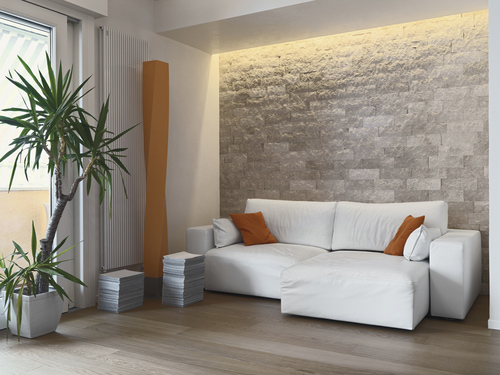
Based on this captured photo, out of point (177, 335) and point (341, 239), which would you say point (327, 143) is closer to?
point (341, 239)

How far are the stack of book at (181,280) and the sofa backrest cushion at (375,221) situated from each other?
1.45 metres

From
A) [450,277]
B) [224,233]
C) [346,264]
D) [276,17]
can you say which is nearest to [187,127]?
[224,233]

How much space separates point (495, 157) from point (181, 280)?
2.74 m

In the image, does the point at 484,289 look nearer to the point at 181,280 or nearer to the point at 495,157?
the point at 495,157

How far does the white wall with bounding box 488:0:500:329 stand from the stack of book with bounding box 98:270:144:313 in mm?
2868

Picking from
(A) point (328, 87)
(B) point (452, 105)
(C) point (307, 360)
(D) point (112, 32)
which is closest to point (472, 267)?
(B) point (452, 105)

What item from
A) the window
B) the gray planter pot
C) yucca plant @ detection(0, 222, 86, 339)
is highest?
the window

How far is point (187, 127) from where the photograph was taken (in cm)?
560

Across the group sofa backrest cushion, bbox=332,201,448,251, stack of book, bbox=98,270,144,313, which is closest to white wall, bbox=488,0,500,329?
sofa backrest cushion, bbox=332,201,448,251

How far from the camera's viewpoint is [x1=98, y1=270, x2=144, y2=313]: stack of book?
4062mm

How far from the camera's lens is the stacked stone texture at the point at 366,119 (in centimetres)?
471

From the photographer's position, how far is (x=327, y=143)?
5.45 meters

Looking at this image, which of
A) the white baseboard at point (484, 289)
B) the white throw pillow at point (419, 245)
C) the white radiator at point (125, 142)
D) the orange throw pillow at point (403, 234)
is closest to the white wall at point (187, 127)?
the white radiator at point (125, 142)

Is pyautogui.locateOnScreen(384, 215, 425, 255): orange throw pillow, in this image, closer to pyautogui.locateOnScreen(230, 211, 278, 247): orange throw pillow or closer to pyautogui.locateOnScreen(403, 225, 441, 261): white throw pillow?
pyautogui.locateOnScreen(403, 225, 441, 261): white throw pillow
